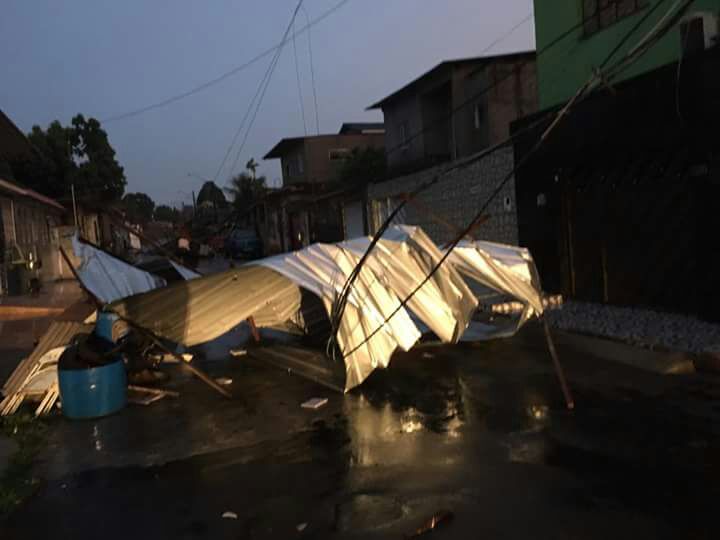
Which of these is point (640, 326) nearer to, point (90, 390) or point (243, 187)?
point (90, 390)

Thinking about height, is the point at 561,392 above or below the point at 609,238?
below

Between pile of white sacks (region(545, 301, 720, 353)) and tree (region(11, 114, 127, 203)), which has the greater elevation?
tree (region(11, 114, 127, 203))

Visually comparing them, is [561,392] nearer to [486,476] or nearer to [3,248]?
[486,476]

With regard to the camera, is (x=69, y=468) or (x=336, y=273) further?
(x=336, y=273)

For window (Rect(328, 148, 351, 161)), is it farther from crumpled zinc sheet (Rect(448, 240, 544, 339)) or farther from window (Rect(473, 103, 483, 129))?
crumpled zinc sheet (Rect(448, 240, 544, 339))

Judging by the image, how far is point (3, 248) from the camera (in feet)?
59.1

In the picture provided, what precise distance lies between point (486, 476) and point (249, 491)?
2.01m

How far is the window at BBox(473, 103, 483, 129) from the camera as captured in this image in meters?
23.2

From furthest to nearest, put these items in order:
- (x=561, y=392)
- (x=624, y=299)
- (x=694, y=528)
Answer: (x=624, y=299)
(x=561, y=392)
(x=694, y=528)

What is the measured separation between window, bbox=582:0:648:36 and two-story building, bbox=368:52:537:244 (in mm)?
1582

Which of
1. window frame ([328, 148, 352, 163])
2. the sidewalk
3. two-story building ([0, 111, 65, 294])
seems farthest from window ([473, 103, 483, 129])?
window frame ([328, 148, 352, 163])

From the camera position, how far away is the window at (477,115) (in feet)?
76.2

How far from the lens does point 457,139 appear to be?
83.9 ft

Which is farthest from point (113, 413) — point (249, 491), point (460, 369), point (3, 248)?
point (3, 248)
